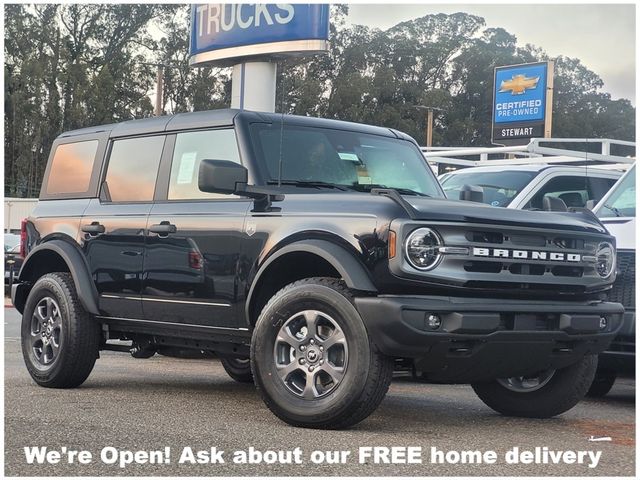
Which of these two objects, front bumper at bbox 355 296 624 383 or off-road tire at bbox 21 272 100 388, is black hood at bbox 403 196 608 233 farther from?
off-road tire at bbox 21 272 100 388

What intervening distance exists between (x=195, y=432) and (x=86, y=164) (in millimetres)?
3255

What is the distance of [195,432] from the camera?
625cm

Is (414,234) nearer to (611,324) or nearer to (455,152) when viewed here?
(611,324)

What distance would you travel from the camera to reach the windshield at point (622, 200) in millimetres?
8672

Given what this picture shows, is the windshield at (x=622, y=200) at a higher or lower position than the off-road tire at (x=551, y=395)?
higher

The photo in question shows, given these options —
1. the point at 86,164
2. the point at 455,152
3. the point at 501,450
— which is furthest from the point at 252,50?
the point at 501,450

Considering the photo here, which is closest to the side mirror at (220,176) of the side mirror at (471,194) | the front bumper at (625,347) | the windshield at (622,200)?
the side mirror at (471,194)

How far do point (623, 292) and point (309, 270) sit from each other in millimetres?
2423

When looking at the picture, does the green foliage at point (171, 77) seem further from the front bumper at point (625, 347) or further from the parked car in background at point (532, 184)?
the front bumper at point (625, 347)

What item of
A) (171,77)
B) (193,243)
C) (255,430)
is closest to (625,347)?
(255,430)

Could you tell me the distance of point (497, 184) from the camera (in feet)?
35.1

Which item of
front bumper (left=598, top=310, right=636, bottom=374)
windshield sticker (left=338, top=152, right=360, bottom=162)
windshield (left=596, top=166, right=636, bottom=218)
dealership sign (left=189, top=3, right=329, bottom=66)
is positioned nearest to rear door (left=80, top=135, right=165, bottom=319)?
windshield sticker (left=338, top=152, right=360, bottom=162)

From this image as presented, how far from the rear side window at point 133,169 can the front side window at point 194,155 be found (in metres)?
0.23

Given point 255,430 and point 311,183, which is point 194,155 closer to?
point 311,183
